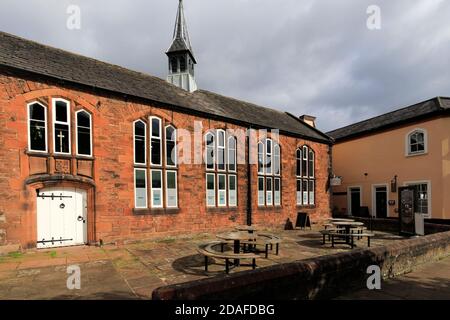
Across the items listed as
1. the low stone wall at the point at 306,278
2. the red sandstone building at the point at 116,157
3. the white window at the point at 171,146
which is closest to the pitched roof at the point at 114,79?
the red sandstone building at the point at 116,157

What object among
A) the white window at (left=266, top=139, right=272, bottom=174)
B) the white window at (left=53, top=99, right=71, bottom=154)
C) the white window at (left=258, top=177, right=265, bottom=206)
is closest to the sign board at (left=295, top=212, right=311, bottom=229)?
the white window at (left=258, top=177, right=265, bottom=206)

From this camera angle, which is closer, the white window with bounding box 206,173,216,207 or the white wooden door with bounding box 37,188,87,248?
the white wooden door with bounding box 37,188,87,248

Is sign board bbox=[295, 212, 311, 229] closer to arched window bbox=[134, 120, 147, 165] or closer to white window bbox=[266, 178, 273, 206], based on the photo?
white window bbox=[266, 178, 273, 206]

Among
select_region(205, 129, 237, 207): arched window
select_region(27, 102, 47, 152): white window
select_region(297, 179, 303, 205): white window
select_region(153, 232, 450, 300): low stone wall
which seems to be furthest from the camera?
select_region(297, 179, 303, 205): white window

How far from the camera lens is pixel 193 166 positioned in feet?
38.9

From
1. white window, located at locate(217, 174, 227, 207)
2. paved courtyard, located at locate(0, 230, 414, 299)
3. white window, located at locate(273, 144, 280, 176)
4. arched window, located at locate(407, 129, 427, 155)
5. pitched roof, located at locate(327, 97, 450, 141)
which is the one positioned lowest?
paved courtyard, located at locate(0, 230, 414, 299)

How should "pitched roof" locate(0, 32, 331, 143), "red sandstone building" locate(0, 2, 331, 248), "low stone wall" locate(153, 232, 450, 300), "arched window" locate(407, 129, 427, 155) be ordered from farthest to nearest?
"arched window" locate(407, 129, 427, 155)
"pitched roof" locate(0, 32, 331, 143)
"red sandstone building" locate(0, 2, 331, 248)
"low stone wall" locate(153, 232, 450, 300)

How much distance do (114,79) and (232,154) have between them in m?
6.24

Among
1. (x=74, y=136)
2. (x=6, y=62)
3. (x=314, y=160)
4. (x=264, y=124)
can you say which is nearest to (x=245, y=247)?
(x=74, y=136)

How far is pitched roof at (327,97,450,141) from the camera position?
52.8ft

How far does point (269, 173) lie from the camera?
587 inches

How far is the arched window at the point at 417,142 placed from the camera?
16280mm

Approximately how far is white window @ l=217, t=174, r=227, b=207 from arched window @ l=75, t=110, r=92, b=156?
5.77 meters

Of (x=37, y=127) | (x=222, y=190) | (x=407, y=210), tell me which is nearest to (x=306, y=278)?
(x=222, y=190)
